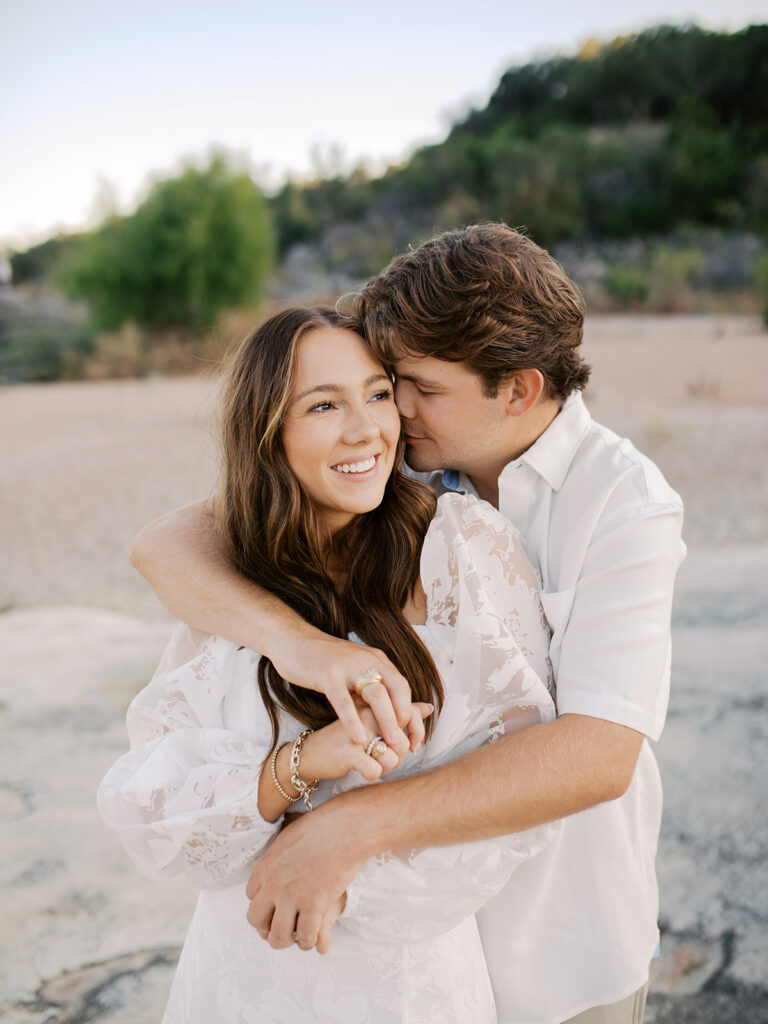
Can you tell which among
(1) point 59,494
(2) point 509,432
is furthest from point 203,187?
(2) point 509,432

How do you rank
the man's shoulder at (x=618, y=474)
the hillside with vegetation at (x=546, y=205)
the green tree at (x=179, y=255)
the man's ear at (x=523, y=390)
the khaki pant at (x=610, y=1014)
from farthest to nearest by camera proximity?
the hillside with vegetation at (x=546, y=205), the green tree at (x=179, y=255), the man's ear at (x=523, y=390), the khaki pant at (x=610, y=1014), the man's shoulder at (x=618, y=474)

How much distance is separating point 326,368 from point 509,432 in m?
0.47

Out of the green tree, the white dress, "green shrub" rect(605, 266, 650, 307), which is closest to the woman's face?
the white dress

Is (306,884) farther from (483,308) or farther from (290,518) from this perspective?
(483,308)

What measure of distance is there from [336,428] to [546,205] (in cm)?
2678

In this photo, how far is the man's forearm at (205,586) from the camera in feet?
5.65

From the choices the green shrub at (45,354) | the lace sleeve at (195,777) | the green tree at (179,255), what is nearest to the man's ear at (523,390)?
the lace sleeve at (195,777)

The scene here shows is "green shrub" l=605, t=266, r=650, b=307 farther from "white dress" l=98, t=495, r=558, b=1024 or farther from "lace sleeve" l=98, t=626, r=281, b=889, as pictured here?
"lace sleeve" l=98, t=626, r=281, b=889

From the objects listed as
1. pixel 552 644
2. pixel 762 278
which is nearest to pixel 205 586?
pixel 552 644

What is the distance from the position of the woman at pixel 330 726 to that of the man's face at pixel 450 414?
19cm

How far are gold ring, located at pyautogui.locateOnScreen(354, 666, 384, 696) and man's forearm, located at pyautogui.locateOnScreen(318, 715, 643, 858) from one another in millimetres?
195

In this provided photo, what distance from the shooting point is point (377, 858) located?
5.06 feet

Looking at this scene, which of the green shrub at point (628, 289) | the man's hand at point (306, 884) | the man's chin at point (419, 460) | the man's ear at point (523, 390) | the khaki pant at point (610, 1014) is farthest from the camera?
the green shrub at point (628, 289)

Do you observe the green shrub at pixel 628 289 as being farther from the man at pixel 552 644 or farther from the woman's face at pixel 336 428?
the woman's face at pixel 336 428
